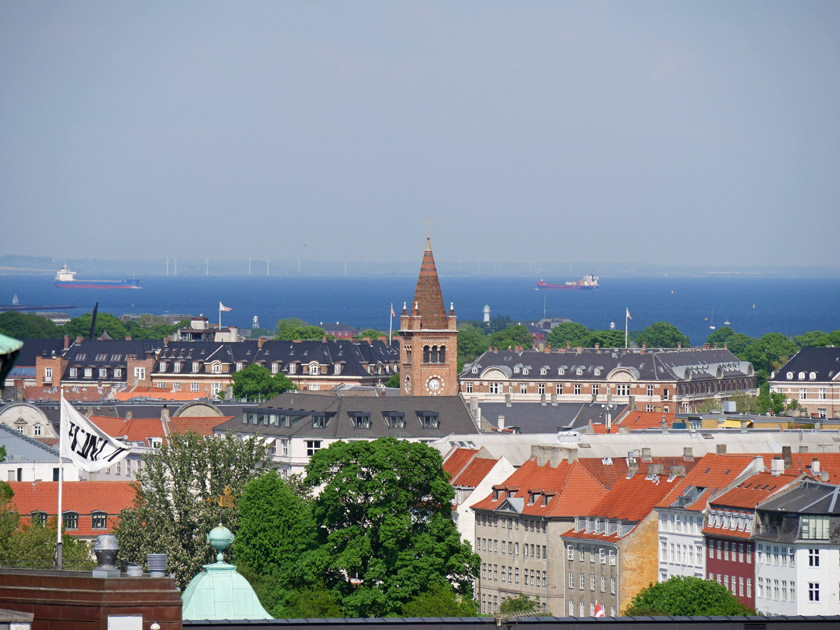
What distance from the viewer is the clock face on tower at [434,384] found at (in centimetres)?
14075

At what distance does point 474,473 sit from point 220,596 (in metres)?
62.6

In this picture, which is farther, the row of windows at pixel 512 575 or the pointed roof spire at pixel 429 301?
the pointed roof spire at pixel 429 301

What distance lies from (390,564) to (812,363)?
119775 mm

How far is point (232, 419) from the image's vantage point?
5020 inches

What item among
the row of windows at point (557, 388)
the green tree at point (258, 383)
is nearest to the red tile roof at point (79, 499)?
the green tree at point (258, 383)

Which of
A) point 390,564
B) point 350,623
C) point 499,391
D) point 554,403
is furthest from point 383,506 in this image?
point 499,391

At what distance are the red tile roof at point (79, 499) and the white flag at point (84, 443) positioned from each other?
47953 millimetres

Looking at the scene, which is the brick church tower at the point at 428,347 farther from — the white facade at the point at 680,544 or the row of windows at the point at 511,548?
the white facade at the point at 680,544

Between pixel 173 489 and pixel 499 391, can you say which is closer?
pixel 173 489

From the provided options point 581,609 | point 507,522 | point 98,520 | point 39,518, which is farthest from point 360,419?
point 581,609

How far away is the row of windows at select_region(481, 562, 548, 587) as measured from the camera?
85125 millimetres

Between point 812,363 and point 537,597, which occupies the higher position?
point 812,363

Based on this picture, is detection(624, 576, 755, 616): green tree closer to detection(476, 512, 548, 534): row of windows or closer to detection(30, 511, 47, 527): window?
detection(476, 512, 548, 534): row of windows

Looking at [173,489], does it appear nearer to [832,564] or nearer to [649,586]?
[649,586]
